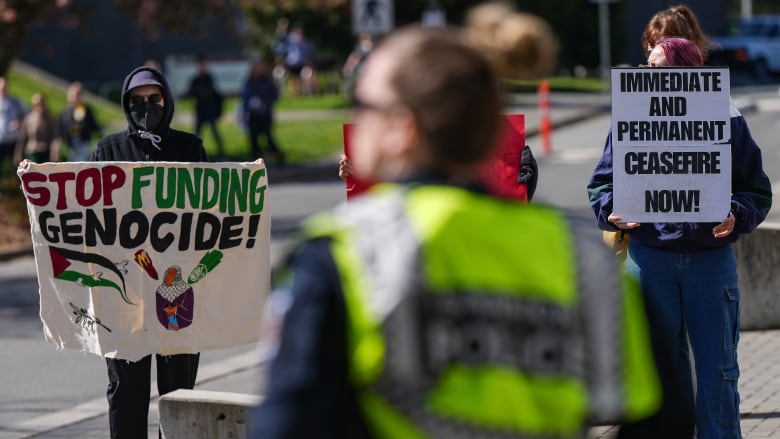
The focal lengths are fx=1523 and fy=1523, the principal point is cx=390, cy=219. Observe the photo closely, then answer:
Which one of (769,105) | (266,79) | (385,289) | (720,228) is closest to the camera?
(385,289)

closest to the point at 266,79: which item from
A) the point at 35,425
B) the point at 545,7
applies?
the point at 545,7

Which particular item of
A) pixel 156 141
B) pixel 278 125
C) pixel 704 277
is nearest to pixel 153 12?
pixel 278 125

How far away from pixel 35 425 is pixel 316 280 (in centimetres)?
614

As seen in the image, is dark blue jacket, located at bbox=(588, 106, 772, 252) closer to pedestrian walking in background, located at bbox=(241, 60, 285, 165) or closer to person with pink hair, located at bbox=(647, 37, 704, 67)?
person with pink hair, located at bbox=(647, 37, 704, 67)

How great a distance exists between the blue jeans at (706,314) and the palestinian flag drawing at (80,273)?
6.81ft

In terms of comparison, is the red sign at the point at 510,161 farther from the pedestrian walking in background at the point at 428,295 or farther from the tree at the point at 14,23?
the tree at the point at 14,23

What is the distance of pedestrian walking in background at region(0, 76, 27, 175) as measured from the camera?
71.2 ft

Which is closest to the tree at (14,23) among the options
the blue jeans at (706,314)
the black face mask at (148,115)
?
the black face mask at (148,115)

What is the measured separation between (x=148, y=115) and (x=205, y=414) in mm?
1366

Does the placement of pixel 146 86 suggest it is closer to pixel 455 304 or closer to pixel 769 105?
pixel 455 304

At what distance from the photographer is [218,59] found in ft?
149

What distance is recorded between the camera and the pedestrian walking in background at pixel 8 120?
21689 millimetres

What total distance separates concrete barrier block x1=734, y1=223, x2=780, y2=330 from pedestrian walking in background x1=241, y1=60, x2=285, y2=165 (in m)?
15.7

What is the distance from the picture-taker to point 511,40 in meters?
2.48
